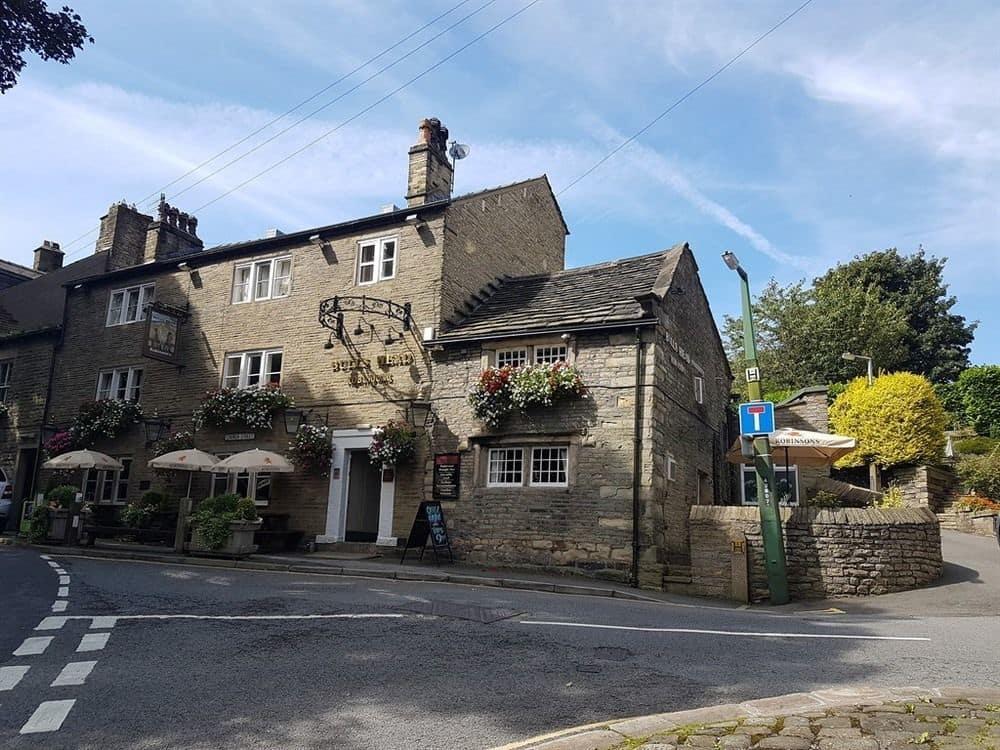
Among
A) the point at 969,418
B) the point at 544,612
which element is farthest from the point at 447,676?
the point at 969,418

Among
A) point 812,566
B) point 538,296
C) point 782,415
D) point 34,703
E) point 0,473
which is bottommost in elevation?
point 34,703

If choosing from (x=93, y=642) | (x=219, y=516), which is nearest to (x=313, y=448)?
(x=219, y=516)

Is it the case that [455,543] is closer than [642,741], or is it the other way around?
[642,741]

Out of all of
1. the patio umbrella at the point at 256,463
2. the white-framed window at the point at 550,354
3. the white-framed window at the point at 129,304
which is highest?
the white-framed window at the point at 129,304

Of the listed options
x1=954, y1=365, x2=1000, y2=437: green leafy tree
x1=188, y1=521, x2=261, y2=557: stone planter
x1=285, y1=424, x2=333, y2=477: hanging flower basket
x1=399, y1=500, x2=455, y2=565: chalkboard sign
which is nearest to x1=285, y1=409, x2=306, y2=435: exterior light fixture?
x1=285, y1=424, x2=333, y2=477: hanging flower basket

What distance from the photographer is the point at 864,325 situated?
3666 cm

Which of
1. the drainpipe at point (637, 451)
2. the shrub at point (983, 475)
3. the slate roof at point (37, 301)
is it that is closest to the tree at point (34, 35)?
the drainpipe at point (637, 451)

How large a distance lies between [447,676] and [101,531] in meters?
17.3

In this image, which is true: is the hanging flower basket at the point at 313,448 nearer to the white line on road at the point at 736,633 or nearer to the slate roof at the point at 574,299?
the slate roof at the point at 574,299

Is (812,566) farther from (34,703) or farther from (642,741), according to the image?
(34,703)

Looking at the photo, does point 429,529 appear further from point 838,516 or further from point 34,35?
point 34,35

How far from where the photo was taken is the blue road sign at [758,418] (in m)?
13.6

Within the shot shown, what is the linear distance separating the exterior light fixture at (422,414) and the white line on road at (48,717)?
1260 cm

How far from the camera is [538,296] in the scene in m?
19.8
